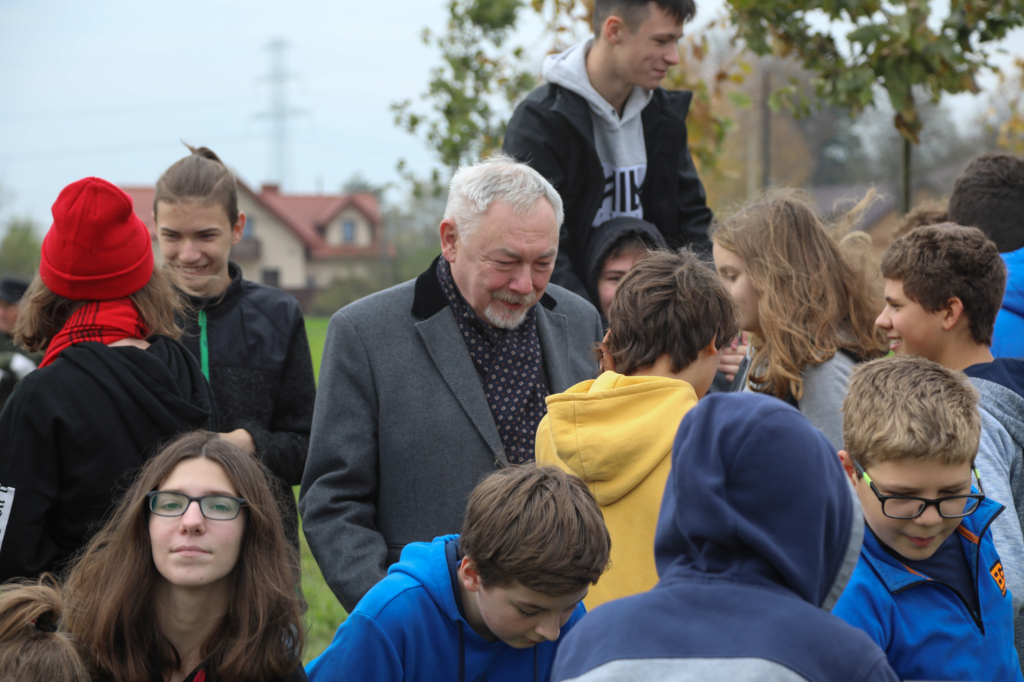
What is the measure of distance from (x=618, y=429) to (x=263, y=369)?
1.80 meters

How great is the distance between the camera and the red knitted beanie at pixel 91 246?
8.66 feet

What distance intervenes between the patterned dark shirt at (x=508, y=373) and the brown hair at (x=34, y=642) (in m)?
1.35

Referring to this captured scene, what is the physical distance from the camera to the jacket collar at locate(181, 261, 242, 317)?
11.3 feet

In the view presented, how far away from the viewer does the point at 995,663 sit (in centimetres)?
209

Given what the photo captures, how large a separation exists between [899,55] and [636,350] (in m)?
3.39

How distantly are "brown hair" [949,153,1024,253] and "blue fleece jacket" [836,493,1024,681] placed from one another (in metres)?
2.00

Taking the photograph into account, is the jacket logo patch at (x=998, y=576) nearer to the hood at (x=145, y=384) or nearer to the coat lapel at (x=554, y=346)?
the coat lapel at (x=554, y=346)

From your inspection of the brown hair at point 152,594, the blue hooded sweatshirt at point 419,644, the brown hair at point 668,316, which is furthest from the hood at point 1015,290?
the brown hair at point 152,594

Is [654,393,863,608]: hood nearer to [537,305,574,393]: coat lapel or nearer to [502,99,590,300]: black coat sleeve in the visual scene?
[537,305,574,393]: coat lapel

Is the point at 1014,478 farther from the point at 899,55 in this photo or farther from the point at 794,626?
the point at 899,55

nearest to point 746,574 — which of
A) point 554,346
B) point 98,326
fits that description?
point 554,346

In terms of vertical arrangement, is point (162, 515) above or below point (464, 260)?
below

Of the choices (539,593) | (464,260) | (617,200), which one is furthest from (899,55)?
(539,593)

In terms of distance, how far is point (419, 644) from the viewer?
6.78 feet
